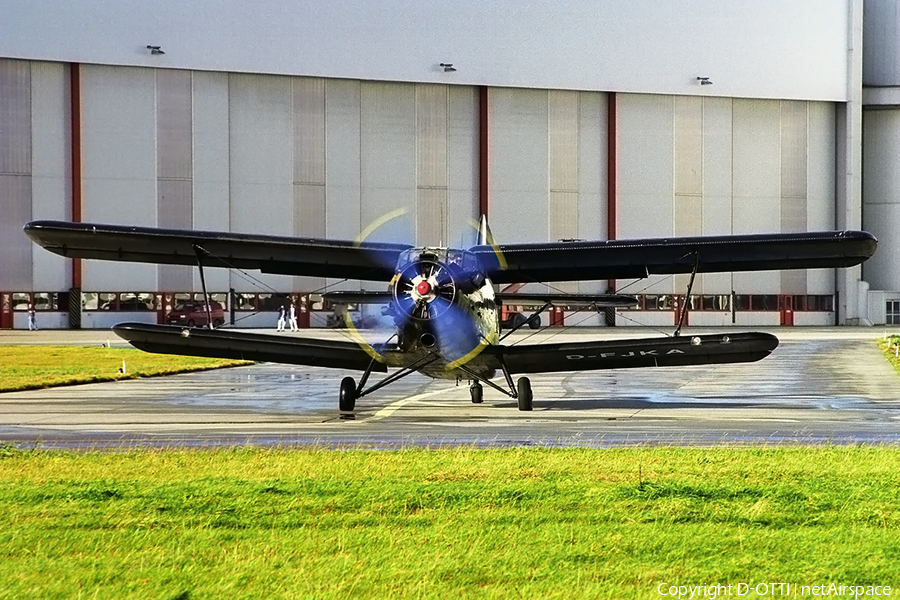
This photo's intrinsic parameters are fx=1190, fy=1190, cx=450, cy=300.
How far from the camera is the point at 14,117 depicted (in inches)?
2474

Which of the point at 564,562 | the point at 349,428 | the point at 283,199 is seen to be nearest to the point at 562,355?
the point at 349,428

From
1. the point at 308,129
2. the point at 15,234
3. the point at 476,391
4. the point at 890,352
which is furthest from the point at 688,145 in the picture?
the point at 476,391

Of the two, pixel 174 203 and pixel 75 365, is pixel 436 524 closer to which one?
pixel 75 365

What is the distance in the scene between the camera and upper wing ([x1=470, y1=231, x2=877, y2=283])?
1920 cm

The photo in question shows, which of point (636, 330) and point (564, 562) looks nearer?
point (564, 562)

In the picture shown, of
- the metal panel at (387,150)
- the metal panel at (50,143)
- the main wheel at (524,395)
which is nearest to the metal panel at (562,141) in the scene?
the metal panel at (387,150)

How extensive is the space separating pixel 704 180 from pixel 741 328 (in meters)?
9.37

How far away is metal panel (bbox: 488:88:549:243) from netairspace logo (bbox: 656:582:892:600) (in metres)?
63.0

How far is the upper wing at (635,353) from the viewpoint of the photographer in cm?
1906

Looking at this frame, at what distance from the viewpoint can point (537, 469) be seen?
1152 centimetres

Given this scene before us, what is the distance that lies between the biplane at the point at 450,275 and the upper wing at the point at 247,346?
20 millimetres

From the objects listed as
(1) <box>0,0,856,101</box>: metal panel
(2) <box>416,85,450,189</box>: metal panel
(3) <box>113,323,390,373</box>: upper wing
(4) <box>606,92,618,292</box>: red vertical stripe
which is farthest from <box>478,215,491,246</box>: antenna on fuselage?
(4) <box>606,92,618,292</box>: red vertical stripe

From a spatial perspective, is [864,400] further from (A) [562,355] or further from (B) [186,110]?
(B) [186,110]

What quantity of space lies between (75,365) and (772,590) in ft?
96.7
